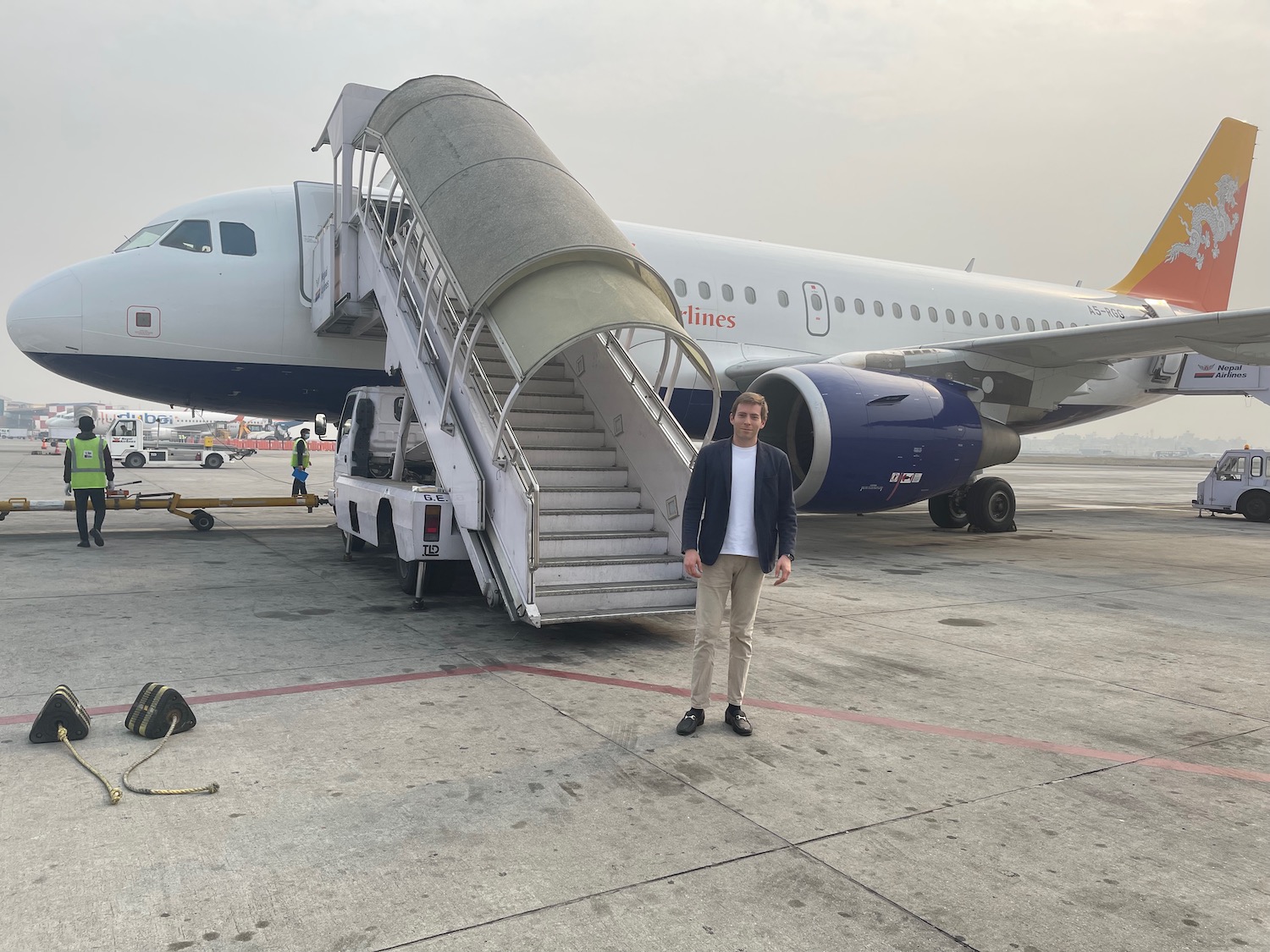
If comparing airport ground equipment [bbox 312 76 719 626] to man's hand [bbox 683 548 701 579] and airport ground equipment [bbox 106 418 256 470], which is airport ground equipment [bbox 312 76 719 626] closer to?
man's hand [bbox 683 548 701 579]

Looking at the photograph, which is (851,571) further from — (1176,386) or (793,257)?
(1176,386)

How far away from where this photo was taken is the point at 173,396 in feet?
35.7

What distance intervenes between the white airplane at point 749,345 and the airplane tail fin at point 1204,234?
22.3ft

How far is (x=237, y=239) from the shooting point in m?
10.5

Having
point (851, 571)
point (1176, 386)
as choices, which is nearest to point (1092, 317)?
point (1176, 386)

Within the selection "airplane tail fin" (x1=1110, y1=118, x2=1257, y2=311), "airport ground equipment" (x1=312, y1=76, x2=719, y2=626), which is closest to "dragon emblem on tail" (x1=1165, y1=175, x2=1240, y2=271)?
"airplane tail fin" (x1=1110, y1=118, x2=1257, y2=311)

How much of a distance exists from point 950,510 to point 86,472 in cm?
1155

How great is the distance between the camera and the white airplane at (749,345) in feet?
32.2

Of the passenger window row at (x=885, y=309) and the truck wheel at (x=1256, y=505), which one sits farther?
the truck wheel at (x=1256, y=505)

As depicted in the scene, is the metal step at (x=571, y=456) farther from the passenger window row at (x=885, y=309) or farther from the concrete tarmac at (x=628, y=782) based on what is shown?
the passenger window row at (x=885, y=309)

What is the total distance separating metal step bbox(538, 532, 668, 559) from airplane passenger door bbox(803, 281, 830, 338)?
723cm

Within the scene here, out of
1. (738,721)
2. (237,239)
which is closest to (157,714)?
(738,721)

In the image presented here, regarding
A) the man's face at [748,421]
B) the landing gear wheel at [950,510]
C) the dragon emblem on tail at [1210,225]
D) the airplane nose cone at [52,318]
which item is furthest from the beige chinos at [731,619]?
the dragon emblem on tail at [1210,225]

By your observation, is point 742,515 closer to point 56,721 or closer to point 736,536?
point 736,536
